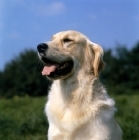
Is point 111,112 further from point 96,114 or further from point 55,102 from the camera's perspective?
point 55,102

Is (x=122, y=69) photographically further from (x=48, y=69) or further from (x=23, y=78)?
(x=48, y=69)

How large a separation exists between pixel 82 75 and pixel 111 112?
0.54 meters

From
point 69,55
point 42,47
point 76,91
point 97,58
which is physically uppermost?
point 42,47

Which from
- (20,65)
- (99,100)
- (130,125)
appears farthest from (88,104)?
(20,65)

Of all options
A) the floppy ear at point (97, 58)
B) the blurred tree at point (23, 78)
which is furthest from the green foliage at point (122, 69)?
the floppy ear at point (97, 58)

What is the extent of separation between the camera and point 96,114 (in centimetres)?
512

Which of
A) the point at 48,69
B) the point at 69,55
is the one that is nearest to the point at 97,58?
the point at 69,55

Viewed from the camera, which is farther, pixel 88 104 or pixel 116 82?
pixel 116 82

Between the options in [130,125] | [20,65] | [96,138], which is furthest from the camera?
[20,65]

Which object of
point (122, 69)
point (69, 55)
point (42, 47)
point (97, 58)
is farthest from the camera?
point (122, 69)

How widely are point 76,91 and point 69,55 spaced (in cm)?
42

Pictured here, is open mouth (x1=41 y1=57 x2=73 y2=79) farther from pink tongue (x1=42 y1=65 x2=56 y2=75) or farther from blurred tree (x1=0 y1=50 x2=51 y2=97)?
blurred tree (x1=0 y1=50 x2=51 y2=97)

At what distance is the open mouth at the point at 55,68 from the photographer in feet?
16.6

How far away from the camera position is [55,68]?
16.7ft
